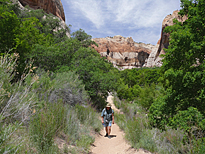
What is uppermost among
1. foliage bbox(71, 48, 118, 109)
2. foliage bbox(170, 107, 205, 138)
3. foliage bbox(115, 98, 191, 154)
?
foliage bbox(71, 48, 118, 109)

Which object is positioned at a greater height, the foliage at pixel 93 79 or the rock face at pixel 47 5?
the rock face at pixel 47 5

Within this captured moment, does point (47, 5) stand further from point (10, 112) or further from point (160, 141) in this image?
point (160, 141)

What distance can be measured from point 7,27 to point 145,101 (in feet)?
41.9

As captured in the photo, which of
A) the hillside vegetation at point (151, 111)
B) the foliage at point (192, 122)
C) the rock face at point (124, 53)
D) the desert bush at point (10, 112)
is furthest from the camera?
the rock face at point (124, 53)

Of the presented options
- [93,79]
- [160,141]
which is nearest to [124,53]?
[93,79]

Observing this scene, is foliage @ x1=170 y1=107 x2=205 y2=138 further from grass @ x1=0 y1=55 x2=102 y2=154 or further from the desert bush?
the desert bush

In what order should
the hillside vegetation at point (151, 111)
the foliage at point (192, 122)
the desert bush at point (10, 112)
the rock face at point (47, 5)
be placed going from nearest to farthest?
the desert bush at point (10, 112) → the hillside vegetation at point (151, 111) → the foliage at point (192, 122) → the rock face at point (47, 5)

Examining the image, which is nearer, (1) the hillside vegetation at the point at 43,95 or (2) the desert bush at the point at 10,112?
(2) the desert bush at the point at 10,112

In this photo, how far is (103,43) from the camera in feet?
364

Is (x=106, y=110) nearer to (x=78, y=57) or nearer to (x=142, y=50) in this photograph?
(x=78, y=57)

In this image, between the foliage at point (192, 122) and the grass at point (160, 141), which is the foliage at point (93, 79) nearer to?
the grass at point (160, 141)

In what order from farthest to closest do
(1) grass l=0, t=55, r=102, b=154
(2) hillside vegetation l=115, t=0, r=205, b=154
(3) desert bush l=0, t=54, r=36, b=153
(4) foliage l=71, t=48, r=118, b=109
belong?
(4) foliage l=71, t=48, r=118, b=109
(2) hillside vegetation l=115, t=0, r=205, b=154
(1) grass l=0, t=55, r=102, b=154
(3) desert bush l=0, t=54, r=36, b=153

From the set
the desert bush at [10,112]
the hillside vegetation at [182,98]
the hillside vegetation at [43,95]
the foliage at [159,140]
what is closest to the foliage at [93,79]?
the hillside vegetation at [43,95]

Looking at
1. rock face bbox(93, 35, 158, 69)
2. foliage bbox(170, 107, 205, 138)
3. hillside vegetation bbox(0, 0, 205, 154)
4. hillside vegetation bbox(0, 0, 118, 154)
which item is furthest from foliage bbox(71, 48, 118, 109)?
rock face bbox(93, 35, 158, 69)
